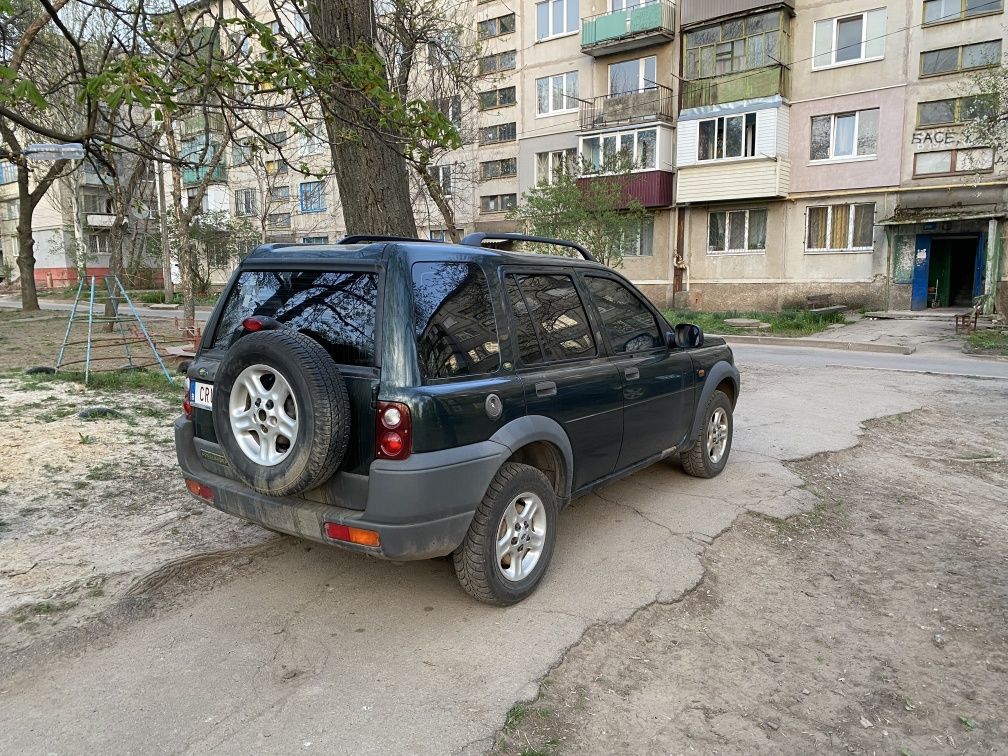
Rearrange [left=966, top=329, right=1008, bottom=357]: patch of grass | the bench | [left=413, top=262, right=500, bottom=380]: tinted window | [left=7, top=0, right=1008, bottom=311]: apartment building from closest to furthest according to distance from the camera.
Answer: [left=413, top=262, right=500, bottom=380]: tinted window, [left=966, top=329, right=1008, bottom=357]: patch of grass, the bench, [left=7, top=0, right=1008, bottom=311]: apartment building

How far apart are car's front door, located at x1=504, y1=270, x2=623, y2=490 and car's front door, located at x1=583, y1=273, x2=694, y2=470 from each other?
146 millimetres

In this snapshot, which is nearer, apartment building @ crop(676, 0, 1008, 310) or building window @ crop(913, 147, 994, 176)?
building window @ crop(913, 147, 994, 176)

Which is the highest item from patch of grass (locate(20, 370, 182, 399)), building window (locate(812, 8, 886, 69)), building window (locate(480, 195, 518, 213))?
building window (locate(812, 8, 886, 69))

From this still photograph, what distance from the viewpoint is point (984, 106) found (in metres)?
17.1

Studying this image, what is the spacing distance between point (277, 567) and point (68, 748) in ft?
5.20

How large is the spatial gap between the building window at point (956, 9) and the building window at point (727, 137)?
225 inches

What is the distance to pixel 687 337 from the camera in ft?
16.9

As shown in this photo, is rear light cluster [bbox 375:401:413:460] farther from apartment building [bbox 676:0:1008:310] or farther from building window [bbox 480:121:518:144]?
building window [bbox 480:121:518:144]

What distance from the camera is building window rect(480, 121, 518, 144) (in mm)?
34031

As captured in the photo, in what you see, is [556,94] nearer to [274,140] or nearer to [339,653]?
[274,140]

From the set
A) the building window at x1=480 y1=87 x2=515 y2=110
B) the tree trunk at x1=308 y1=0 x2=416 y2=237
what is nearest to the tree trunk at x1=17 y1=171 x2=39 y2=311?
the building window at x1=480 y1=87 x2=515 y2=110

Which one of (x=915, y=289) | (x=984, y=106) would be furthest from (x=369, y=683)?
(x=915, y=289)

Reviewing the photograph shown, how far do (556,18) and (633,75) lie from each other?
520 centimetres

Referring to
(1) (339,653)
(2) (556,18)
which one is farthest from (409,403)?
(2) (556,18)
